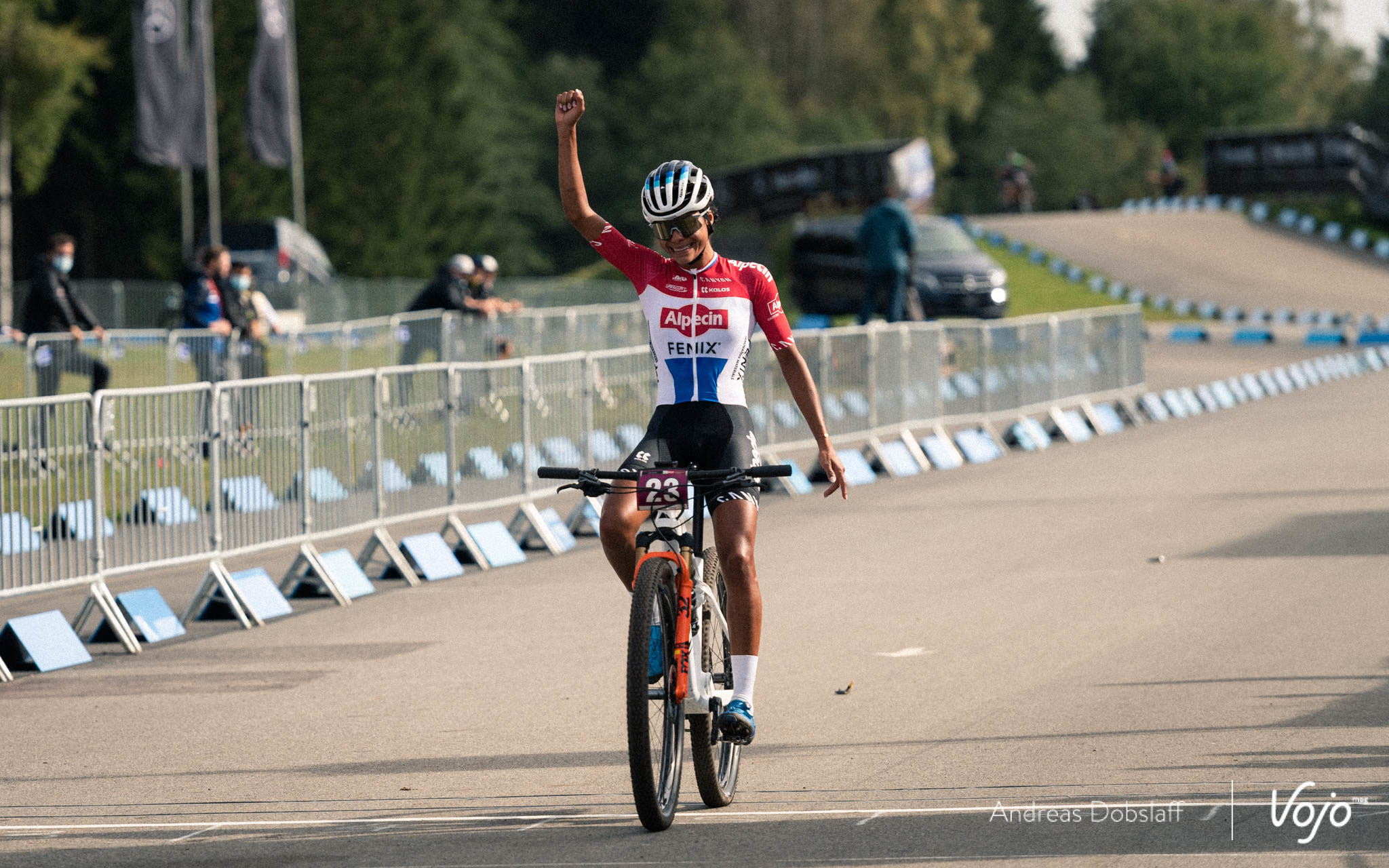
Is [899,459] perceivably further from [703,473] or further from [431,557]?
[703,473]

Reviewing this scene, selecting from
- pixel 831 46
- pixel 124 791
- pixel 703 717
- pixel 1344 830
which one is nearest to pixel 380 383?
pixel 124 791

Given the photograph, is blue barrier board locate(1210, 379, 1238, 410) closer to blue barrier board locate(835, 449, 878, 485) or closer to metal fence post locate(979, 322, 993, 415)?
metal fence post locate(979, 322, 993, 415)

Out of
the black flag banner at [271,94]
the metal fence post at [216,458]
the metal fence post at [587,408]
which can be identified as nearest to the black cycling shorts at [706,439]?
the metal fence post at [216,458]

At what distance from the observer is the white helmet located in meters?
6.71

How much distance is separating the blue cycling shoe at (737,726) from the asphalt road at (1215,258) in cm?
4135

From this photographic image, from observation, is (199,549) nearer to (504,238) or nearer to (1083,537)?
(1083,537)

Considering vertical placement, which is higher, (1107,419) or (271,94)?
(271,94)

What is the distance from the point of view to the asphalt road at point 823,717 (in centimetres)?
645

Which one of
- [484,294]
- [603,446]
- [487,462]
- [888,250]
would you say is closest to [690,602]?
[487,462]

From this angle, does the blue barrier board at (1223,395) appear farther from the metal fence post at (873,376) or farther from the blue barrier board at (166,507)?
the blue barrier board at (166,507)

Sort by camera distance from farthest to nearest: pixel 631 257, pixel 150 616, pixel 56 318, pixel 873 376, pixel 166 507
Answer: pixel 56 318, pixel 873 376, pixel 166 507, pixel 150 616, pixel 631 257

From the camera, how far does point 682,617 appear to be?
253 inches

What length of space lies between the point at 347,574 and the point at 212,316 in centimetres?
828

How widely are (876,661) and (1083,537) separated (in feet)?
16.1
